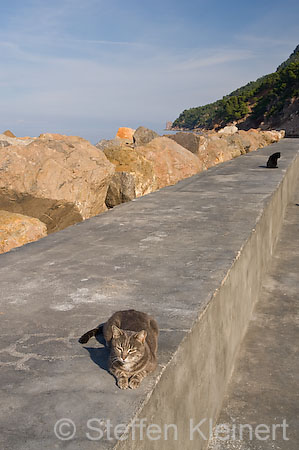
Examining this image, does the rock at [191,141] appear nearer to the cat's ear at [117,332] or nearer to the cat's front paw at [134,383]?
the cat's ear at [117,332]

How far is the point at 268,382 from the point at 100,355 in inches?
64.2

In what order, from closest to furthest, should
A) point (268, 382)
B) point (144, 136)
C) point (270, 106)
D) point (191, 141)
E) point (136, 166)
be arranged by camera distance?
1. point (268, 382)
2. point (136, 166)
3. point (191, 141)
4. point (144, 136)
5. point (270, 106)

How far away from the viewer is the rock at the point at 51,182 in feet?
21.2

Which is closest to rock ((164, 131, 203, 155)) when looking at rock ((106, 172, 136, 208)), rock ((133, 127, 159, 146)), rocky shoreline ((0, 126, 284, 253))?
rock ((133, 127, 159, 146))

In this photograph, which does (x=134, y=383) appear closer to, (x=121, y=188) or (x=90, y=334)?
(x=90, y=334)

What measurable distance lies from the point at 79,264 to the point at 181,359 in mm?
1640

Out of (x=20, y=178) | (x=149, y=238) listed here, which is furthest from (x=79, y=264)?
(x=20, y=178)

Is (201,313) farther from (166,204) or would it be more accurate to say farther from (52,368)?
(166,204)

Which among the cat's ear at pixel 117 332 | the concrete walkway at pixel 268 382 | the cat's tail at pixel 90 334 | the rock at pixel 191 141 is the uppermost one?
the rock at pixel 191 141

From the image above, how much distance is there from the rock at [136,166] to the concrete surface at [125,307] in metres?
3.05

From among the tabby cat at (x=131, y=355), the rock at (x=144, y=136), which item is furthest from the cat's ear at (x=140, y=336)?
the rock at (x=144, y=136)

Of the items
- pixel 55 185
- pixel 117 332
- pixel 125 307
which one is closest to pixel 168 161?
pixel 55 185

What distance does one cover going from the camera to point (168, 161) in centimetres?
1053

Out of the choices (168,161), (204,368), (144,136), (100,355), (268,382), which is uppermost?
(144,136)
